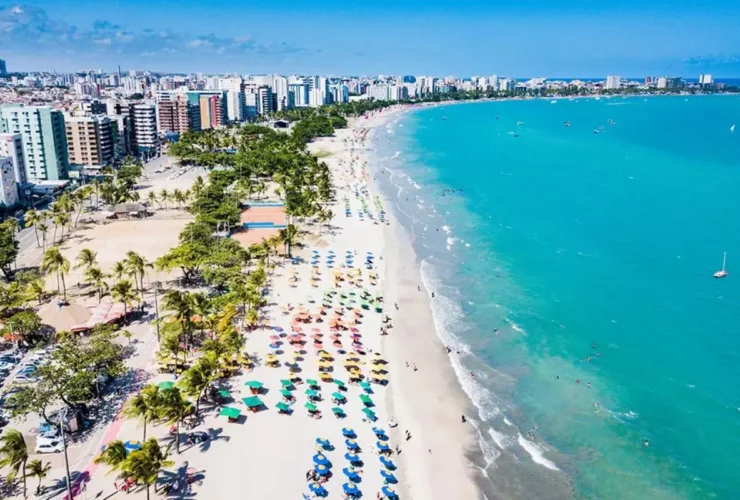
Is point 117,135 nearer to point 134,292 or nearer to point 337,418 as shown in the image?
point 134,292

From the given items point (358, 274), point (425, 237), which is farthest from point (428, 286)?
point (425, 237)

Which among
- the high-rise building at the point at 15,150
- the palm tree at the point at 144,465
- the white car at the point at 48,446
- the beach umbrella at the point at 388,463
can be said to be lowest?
the beach umbrella at the point at 388,463

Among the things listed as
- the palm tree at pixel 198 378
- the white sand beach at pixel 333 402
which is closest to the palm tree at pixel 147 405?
the palm tree at pixel 198 378

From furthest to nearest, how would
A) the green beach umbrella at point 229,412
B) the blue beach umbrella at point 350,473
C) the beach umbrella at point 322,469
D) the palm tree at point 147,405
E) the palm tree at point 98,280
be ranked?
the palm tree at point 98,280 < the green beach umbrella at point 229,412 < the blue beach umbrella at point 350,473 < the beach umbrella at point 322,469 < the palm tree at point 147,405

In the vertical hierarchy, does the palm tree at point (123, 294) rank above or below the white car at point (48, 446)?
above

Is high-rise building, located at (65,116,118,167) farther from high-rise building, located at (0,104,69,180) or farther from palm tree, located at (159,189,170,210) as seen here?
palm tree, located at (159,189,170,210)


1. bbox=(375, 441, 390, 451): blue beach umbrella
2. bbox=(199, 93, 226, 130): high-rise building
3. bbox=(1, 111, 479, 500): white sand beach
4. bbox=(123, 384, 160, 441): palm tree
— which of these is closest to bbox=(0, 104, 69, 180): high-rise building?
bbox=(1, 111, 479, 500): white sand beach

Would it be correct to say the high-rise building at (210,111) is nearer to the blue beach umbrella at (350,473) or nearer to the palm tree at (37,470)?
the palm tree at (37,470)

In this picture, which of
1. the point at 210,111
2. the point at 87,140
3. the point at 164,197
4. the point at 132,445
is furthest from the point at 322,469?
the point at 210,111
